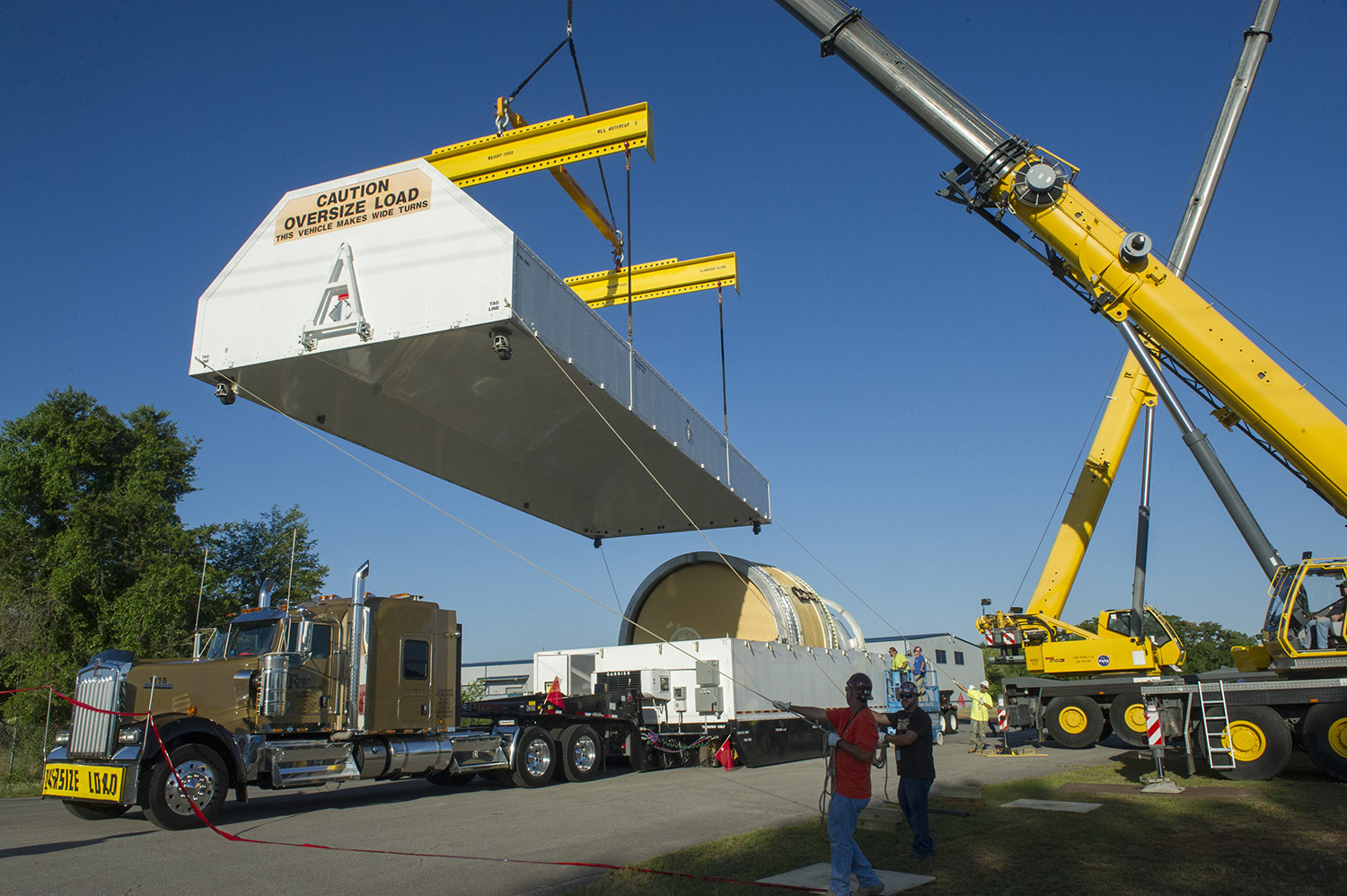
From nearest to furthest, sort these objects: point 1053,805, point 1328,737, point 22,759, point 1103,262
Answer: point 1053,805, point 1328,737, point 1103,262, point 22,759

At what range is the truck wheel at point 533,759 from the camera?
1227 cm

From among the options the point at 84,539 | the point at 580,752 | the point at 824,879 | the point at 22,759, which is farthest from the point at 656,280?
the point at 84,539

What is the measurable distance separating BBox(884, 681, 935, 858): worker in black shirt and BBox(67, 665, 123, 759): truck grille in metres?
7.84

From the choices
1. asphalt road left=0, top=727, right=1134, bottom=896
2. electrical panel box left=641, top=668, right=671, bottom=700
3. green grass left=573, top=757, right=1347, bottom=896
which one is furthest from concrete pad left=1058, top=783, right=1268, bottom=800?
electrical panel box left=641, top=668, right=671, bottom=700

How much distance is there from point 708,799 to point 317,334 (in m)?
7.04

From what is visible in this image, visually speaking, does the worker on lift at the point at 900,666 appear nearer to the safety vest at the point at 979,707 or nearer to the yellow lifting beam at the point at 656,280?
the safety vest at the point at 979,707

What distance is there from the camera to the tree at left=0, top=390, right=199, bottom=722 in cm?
2336

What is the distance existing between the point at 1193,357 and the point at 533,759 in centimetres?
1073

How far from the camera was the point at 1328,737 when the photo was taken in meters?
10.2

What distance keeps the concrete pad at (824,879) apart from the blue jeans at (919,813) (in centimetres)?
54

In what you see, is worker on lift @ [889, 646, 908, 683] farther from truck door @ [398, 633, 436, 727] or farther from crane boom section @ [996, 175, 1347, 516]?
truck door @ [398, 633, 436, 727]

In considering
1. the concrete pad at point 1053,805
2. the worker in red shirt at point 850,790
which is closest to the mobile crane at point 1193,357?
the concrete pad at point 1053,805

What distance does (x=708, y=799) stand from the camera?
10328 millimetres

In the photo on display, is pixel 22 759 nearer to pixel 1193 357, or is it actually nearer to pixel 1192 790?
pixel 1192 790
